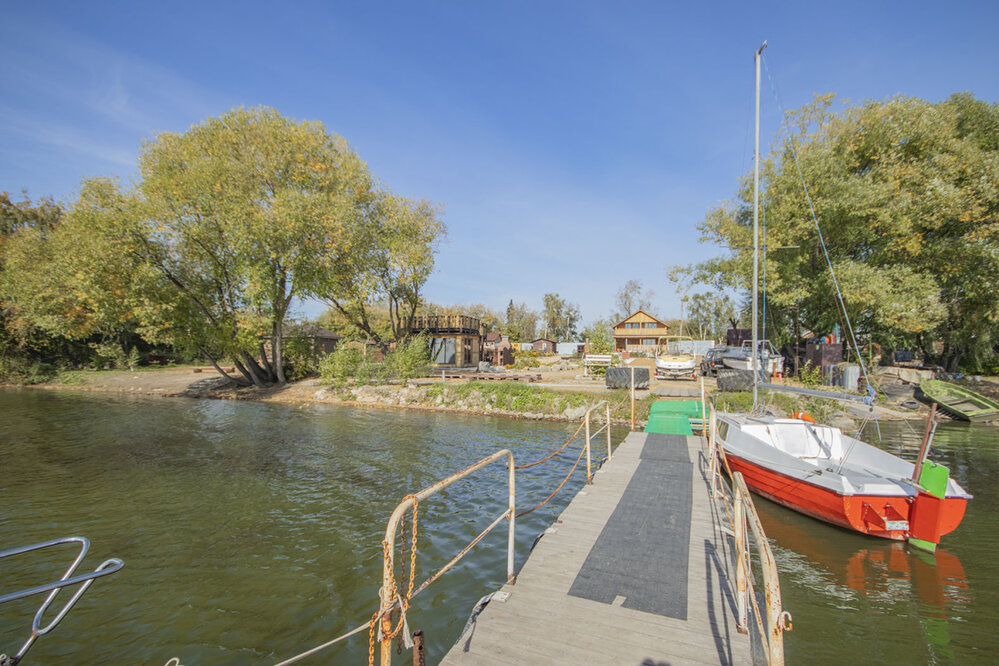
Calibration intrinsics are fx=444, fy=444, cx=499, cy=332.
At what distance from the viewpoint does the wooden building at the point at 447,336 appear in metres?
41.1

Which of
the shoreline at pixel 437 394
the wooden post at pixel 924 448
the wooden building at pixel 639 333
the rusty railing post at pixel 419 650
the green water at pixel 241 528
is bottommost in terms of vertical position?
the green water at pixel 241 528

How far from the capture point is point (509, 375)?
30406mm

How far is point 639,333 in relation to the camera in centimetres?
5925

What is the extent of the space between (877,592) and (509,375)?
2417 cm

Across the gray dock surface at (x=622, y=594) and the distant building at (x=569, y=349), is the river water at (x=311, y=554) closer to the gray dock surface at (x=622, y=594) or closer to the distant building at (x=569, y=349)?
the gray dock surface at (x=622, y=594)

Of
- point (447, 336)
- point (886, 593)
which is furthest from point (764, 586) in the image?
point (447, 336)

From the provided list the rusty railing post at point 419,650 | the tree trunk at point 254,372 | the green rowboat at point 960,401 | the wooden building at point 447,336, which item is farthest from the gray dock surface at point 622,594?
the wooden building at point 447,336

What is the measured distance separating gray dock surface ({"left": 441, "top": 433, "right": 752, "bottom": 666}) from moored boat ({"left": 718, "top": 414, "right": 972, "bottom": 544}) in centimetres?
299

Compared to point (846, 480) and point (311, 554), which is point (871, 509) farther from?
point (311, 554)

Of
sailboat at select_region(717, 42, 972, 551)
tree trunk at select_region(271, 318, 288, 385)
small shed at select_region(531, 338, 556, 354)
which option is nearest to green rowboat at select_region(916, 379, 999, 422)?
sailboat at select_region(717, 42, 972, 551)

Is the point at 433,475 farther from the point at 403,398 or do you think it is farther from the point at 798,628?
the point at 403,398

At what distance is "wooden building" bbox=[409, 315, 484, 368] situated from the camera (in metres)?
41.1

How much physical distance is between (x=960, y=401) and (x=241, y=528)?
29.8 meters

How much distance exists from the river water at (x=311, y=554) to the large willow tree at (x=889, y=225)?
38.0 ft
